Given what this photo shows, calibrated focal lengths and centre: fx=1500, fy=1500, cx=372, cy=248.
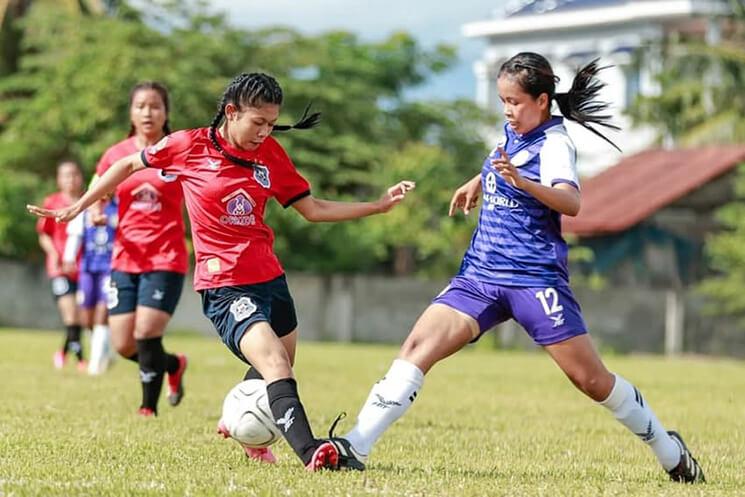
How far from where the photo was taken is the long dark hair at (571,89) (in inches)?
294

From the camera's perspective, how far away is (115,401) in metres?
12.2

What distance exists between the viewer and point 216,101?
3538cm

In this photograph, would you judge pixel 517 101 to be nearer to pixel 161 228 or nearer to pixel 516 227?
pixel 516 227

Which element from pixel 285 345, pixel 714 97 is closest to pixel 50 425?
pixel 285 345

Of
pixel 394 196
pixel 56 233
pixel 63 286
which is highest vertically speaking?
pixel 394 196

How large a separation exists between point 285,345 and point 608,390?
5.82 feet

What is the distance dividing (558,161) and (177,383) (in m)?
5.12

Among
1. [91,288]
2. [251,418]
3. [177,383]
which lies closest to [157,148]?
[251,418]

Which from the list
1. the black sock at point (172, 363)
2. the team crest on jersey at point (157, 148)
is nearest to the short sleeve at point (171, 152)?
the team crest on jersey at point (157, 148)

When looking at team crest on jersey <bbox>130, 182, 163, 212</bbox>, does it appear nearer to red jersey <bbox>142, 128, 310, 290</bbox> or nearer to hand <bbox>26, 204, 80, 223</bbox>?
hand <bbox>26, 204, 80, 223</bbox>

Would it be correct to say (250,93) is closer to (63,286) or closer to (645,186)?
(63,286)

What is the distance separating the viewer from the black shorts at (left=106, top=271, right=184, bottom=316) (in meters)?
10.7

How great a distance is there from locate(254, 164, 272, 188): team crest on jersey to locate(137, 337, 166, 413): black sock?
304 centimetres

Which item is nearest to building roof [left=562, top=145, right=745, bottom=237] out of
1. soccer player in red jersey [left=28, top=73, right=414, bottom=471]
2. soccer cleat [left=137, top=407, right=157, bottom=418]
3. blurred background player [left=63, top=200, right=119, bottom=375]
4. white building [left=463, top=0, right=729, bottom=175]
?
white building [left=463, top=0, right=729, bottom=175]
